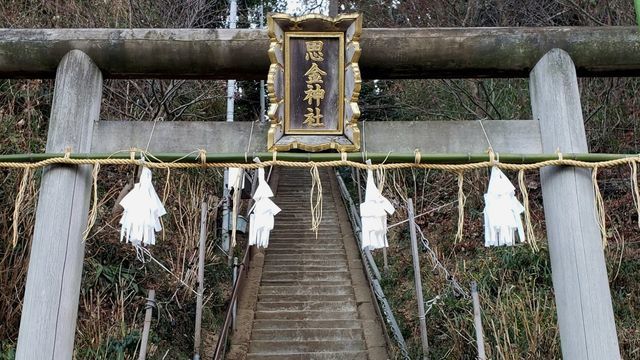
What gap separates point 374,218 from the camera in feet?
8.70

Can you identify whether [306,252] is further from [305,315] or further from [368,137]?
[368,137]

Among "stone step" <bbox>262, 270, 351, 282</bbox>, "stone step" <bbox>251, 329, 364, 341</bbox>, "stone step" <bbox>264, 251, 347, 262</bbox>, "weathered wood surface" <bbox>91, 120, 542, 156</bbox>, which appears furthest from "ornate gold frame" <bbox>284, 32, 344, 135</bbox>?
"stone step" <bbox>264, 251, 347, 262</bbox>

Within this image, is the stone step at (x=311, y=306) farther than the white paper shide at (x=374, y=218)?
Yes

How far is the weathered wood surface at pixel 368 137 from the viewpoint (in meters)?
2.84

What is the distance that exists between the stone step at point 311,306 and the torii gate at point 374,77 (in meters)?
4.58

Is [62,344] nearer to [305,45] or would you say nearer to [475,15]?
[305,45]

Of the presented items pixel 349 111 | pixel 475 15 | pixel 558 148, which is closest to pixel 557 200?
pixel 558 148

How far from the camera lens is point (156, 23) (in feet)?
22.3

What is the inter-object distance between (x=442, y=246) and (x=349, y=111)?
5184 millimetres

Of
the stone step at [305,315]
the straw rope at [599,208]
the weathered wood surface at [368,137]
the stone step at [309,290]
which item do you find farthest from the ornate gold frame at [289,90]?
the stone step at [309,290]

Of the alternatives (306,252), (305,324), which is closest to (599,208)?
(305,324)

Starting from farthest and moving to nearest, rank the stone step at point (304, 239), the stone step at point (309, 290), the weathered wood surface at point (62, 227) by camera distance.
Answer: the stone step at point (304, 239) < the stone step at point (309, 290) < the weathered wood surface at point (62, 227)

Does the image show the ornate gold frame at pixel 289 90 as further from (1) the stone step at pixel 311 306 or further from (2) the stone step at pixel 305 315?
(1) the stone step at pixel 311 306

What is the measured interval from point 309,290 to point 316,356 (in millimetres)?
1603
